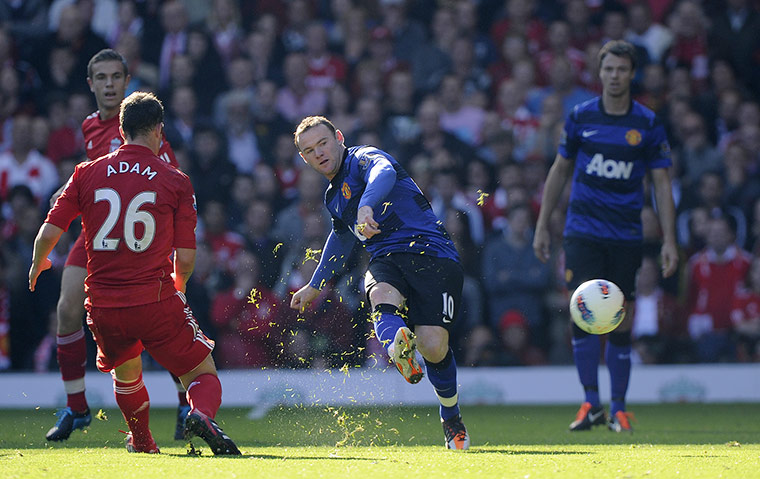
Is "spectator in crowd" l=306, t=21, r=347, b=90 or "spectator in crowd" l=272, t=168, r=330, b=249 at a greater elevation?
"spectator in crowd" l=306, t=21, r=347, b=90

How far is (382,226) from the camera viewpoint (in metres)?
6.29

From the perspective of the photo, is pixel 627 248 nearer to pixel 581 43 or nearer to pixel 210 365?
pixel 210 365

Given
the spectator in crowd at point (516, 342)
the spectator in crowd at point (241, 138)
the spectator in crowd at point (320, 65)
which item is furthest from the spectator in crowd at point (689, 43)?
the spectator in crowd at point (241, 138)

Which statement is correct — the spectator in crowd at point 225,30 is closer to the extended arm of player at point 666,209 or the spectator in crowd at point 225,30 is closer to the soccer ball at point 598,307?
the extended arm of player at point 666,209

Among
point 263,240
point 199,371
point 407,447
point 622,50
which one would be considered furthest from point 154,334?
point 263,240

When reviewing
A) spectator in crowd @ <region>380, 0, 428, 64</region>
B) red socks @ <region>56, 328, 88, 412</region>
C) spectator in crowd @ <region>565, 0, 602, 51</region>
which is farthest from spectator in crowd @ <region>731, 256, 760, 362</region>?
red socks @ <region>56, 328, 88, 412</region>

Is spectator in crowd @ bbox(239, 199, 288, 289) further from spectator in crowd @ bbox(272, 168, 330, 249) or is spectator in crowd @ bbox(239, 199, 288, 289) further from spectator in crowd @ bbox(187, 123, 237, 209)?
spectator in crowd @ bbox(187, 123, 237, 209)

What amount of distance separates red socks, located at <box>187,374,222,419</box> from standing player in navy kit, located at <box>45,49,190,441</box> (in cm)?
163

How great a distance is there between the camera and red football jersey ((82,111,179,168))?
22.9 feet

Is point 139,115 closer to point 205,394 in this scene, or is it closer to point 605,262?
point 205,394

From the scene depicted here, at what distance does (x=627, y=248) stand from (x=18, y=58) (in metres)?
8.21

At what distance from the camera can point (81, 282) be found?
6.80 meters

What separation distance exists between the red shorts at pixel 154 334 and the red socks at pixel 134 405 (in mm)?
136

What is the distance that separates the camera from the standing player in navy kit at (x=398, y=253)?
5984 millimetres
